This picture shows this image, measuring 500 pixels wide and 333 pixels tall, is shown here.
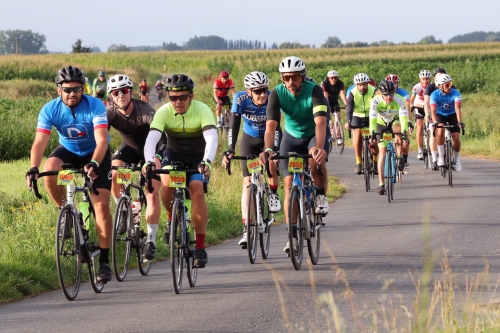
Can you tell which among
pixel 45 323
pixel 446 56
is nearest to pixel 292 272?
pixel 45 323

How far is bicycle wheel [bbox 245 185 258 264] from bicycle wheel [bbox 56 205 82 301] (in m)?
2.14

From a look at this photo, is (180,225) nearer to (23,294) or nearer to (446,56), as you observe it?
(23,294)

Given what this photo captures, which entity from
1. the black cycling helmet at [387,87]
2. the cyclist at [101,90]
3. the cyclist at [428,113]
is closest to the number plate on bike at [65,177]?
the black cycling helmet at [387,87]

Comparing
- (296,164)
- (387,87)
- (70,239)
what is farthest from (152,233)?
(387,87)

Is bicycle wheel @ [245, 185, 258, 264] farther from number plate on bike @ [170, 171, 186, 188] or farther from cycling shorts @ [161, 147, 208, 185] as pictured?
number plate on bike @ [170, 171, 186, 188]

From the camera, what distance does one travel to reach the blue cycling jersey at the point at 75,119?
922cm

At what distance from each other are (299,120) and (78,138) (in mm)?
2583

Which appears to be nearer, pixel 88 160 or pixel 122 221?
pixel 88 160

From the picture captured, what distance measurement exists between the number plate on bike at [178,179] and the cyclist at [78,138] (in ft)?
2.22

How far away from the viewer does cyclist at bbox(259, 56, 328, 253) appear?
33.3 ft

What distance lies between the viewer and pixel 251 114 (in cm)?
1265

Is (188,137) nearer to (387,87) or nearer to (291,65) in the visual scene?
(291,65)

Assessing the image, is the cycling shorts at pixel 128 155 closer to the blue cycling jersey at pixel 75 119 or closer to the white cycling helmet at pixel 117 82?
the white cycling helmet at pixel 117 82

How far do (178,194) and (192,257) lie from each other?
2.07 ft
